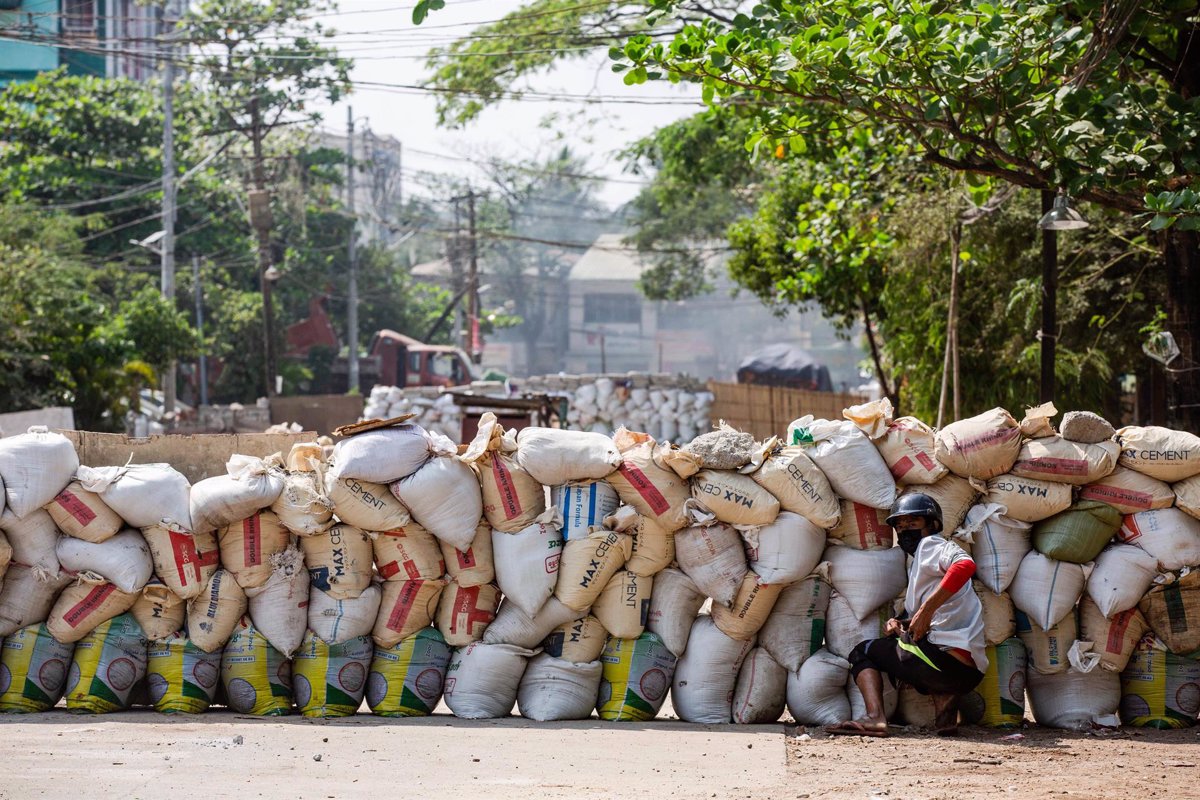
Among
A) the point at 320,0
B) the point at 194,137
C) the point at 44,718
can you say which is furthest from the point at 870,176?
the point at 194,137

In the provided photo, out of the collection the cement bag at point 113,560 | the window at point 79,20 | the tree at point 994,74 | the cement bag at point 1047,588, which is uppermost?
the window at point 79,20

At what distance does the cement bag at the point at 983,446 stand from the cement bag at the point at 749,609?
94 cm

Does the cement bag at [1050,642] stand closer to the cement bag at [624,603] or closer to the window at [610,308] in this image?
the cement bag at [624,603]

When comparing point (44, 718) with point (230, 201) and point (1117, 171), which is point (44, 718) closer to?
point (1117, 171)

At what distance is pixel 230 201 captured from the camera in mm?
37781

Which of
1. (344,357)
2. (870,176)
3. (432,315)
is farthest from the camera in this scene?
(432,315)

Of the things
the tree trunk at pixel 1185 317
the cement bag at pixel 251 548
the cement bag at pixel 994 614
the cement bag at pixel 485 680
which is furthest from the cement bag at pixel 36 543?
the tree trunk at pixel 1185 317

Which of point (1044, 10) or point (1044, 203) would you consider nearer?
point (1044, 10)

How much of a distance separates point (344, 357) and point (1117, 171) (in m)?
38.6

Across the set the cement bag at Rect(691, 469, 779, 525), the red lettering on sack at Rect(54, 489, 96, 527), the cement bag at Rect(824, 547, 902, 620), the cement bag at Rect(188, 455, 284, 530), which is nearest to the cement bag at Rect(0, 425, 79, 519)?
the red lettering on sack at Rect(54, 489, 96, 527)

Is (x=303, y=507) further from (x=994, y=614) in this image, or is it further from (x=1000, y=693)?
(x=1000, y=693)

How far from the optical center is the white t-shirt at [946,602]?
561 cm

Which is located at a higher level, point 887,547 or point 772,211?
point 772,211

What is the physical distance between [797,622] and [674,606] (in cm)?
54
